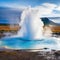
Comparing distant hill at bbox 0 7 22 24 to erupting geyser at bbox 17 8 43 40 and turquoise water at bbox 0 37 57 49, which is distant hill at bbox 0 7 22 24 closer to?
erupting geyser at bbox 17 8 43 40

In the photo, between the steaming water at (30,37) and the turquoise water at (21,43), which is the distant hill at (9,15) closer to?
the steaming water at (30,37)

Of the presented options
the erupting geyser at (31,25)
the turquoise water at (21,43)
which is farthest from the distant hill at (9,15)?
the turquoise water at (21,43)

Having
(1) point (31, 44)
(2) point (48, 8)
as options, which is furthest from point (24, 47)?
(2) point (48, 8)

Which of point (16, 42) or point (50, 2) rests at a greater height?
point (50, 2)

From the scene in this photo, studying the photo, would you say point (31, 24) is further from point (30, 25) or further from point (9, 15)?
point (9, 15)

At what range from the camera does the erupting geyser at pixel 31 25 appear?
1704 millimetres

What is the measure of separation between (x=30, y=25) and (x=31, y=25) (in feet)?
0.03

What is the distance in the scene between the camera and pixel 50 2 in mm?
1734

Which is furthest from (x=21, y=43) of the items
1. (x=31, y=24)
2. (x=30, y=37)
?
(x=31, y=24)

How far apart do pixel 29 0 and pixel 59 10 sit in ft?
1.03

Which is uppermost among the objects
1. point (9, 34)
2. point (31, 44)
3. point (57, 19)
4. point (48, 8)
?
point (48, 8)

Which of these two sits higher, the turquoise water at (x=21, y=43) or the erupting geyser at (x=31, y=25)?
the erupting geyser at (x=31, y=25)

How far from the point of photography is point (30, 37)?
1709mm

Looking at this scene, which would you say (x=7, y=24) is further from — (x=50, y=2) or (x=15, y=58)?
(x=50, y=2)
